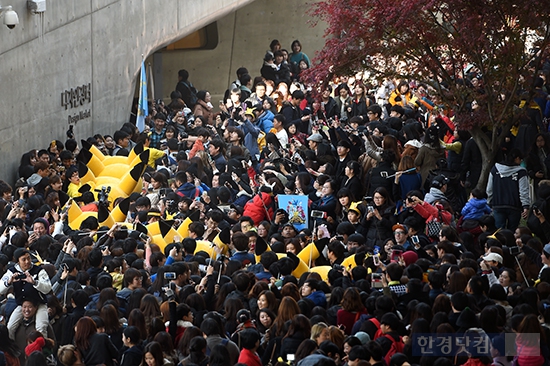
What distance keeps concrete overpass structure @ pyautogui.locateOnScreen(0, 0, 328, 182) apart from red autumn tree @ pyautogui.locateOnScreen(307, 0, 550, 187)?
5252 millimetres

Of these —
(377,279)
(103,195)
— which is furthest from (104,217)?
(377,279)

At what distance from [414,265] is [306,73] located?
4.84 m

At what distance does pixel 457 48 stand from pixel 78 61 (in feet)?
25.8

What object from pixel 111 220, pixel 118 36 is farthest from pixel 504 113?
pixel 118 36

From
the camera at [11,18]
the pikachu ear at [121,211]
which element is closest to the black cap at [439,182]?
the pikachu ear at [121,211]

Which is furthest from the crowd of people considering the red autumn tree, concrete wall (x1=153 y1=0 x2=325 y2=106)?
concrete wall (x1=153 y1=0 x2=325 y2=106)

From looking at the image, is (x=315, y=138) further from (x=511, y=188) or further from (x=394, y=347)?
(x=394, y=347)

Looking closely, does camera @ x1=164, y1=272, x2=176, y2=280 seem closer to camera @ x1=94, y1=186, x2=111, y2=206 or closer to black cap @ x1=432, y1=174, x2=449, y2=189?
camera @ x1=94, y1=186, x2=111, y2=206

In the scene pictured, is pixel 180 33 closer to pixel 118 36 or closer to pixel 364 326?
pixel 118 36

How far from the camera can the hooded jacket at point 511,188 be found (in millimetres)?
13773

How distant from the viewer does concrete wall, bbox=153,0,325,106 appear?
26703 mm

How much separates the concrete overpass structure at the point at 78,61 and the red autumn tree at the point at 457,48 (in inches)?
207

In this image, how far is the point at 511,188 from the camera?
544 inches

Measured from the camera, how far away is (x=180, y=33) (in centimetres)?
2220
